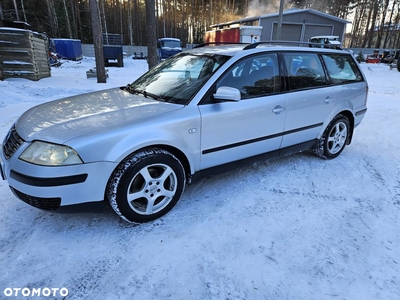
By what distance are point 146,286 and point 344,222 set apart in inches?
74.8

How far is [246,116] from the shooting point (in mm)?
2832

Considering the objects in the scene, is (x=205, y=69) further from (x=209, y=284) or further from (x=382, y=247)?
(x=382, y=247)

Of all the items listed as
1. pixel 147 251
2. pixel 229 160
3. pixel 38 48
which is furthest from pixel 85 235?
pixel 38 48

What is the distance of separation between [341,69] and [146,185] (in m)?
3.37

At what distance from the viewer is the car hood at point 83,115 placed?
6.97 feet

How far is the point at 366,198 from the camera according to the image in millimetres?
2984

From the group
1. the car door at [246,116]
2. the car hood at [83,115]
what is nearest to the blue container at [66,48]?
the car hood at [83,115]

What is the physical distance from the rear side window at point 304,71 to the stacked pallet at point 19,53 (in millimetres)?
10328

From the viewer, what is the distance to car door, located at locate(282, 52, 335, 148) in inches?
128

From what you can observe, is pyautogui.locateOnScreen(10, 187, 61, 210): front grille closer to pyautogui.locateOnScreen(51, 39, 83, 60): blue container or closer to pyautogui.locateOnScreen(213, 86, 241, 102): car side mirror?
pyautogui.locateOnScreen(213, 86, 241, 102): car side mirror

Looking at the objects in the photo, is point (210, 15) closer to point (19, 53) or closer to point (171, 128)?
point (19, 53)

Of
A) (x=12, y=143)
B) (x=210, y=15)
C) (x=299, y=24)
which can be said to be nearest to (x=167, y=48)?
(x=299, y=24)

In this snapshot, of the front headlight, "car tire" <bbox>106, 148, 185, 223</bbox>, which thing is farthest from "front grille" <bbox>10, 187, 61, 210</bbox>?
"car tire" <bbox>106, 148, 185, 223</bbox>

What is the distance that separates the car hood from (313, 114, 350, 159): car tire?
2.41 metres
